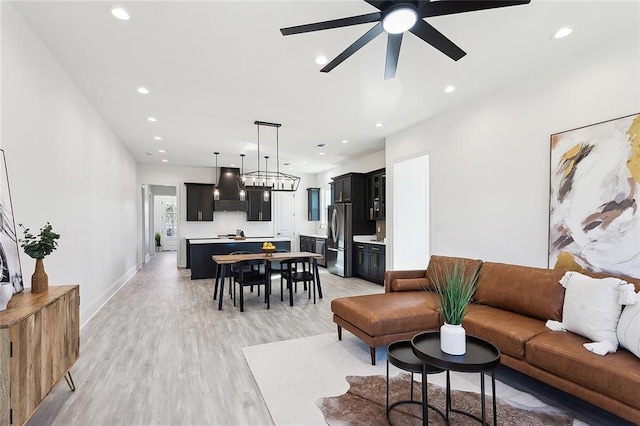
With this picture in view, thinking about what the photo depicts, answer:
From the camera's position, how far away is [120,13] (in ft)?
8.14

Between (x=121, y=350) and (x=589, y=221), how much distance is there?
15.4ft

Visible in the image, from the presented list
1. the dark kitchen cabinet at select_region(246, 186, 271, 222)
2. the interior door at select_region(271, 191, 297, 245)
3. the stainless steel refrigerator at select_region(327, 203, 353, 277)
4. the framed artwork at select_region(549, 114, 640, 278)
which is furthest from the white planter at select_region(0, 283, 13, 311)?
the interior door at select_region(271, 191, 297, 245)

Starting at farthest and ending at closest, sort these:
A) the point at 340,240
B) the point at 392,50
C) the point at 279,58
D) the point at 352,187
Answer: the point at 340,240
the point at 352,187
the point at 279,58
the point at 392,50

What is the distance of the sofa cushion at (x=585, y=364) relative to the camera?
1850 mm

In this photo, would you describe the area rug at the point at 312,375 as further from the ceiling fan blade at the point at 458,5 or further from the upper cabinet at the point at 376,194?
the upper cabinet at the point at 376,194

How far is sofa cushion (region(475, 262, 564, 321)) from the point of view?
2.80 metres

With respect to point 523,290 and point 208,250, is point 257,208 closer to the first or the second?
point 208,250

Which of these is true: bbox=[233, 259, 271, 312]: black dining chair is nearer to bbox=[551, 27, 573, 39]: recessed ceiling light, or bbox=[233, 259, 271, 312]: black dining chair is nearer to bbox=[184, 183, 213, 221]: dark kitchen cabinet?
bbox=[551, 27, 573, 39]: recessed ceiling light

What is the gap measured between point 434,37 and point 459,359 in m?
2.03

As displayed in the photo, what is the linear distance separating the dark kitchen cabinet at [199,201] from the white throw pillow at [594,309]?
8.55 meters

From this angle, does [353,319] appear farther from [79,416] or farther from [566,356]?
[79,416]

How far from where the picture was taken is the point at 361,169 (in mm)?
8203

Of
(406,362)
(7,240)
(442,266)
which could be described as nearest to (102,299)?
(7,240)

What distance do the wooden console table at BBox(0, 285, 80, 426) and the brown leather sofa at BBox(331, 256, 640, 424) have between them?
234cm
